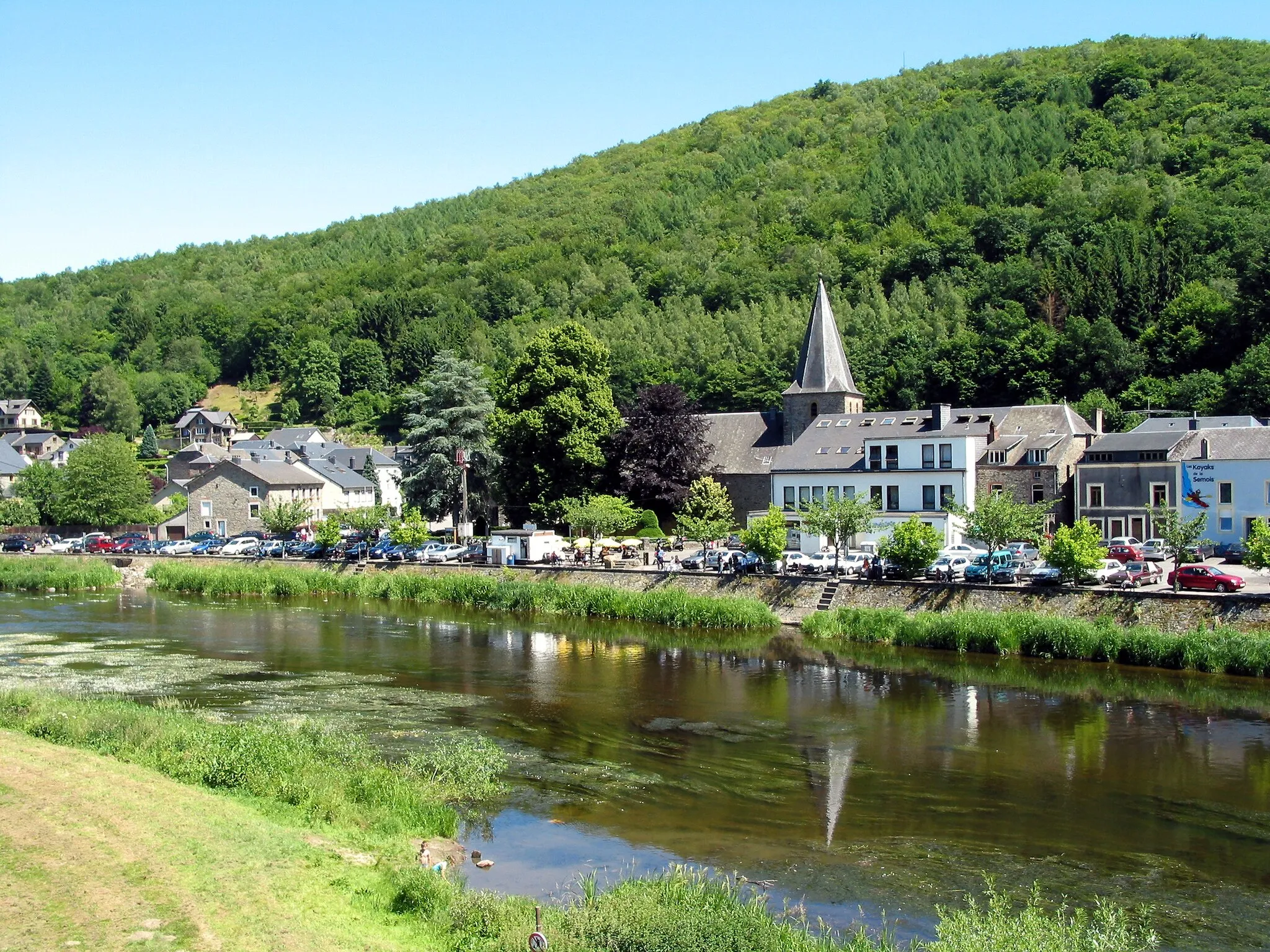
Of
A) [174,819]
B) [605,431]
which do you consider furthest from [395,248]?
[174,819]

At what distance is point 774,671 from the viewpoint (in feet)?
102

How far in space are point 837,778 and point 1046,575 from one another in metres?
17.5

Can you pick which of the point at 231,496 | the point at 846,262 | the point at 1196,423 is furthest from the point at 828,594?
the point at 846,262

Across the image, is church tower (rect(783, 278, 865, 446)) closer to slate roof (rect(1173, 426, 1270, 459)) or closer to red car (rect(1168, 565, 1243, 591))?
slate roof (rect(1173, 426, 1270, 459))

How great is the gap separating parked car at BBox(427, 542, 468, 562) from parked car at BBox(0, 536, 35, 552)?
83.9ft

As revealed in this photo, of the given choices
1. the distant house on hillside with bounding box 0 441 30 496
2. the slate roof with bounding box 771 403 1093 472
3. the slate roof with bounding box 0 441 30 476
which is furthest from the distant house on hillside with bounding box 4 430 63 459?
the slate roof with bounding box 771 403 1093 472

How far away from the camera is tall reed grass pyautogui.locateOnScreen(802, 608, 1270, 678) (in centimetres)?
2856

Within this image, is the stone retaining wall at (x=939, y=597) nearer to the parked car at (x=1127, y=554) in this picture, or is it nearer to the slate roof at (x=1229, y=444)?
the parked car at (x=1127, y=554)

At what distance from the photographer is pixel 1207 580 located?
31.8 meters

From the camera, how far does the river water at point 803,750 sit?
52.3 ft

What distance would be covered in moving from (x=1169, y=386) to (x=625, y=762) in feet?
180

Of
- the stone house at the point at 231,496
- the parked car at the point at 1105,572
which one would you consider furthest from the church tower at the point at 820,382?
the stone house at the point at 231,496

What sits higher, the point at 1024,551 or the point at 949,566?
the point at 1024,551

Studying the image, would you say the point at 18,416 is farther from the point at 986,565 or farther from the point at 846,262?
the point at 986,565
